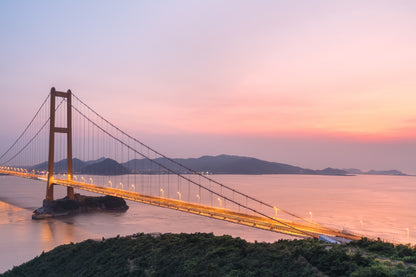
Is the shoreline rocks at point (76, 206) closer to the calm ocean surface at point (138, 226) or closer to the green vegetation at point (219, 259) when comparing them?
the calm ocean surface at point (138, 226)

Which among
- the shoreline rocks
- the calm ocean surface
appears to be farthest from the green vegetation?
the shoreline rocks

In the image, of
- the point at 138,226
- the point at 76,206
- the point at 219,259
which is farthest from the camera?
the point at 76,206

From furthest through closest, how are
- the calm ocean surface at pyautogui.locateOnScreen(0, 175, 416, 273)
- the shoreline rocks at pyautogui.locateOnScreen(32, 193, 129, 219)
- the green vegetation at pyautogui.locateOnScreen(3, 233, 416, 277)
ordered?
the shoreline rocks at pyautogui.locateOnScreen(32, 193, 129, 219)
the calm ocean surface at pyautogui.locateOnScreen(0, 175, 416, 273)
the green vegetation at pyautogui.locateOnScreen(3, 233, 416, 277)

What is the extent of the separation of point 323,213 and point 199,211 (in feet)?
136

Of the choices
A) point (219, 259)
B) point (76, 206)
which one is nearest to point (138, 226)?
point (76, 206)

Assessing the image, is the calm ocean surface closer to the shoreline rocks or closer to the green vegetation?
the shoreline rocks

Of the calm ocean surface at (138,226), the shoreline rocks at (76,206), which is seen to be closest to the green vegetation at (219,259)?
the calm ocean surface at (138,226)

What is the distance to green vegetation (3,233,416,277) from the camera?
1041cm

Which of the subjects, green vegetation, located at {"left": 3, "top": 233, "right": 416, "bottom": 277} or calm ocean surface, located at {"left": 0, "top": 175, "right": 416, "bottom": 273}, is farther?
calm ocean surface, located at {"left": 0, "top": 175, "right": 416, "bottom": 273}

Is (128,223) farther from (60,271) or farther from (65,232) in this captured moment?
(60,271)

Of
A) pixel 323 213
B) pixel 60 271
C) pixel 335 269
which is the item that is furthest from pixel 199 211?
pixel 323 213

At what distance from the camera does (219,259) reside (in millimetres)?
12594

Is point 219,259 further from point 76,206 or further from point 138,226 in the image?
point 76,206

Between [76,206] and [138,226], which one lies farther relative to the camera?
[76,206]
